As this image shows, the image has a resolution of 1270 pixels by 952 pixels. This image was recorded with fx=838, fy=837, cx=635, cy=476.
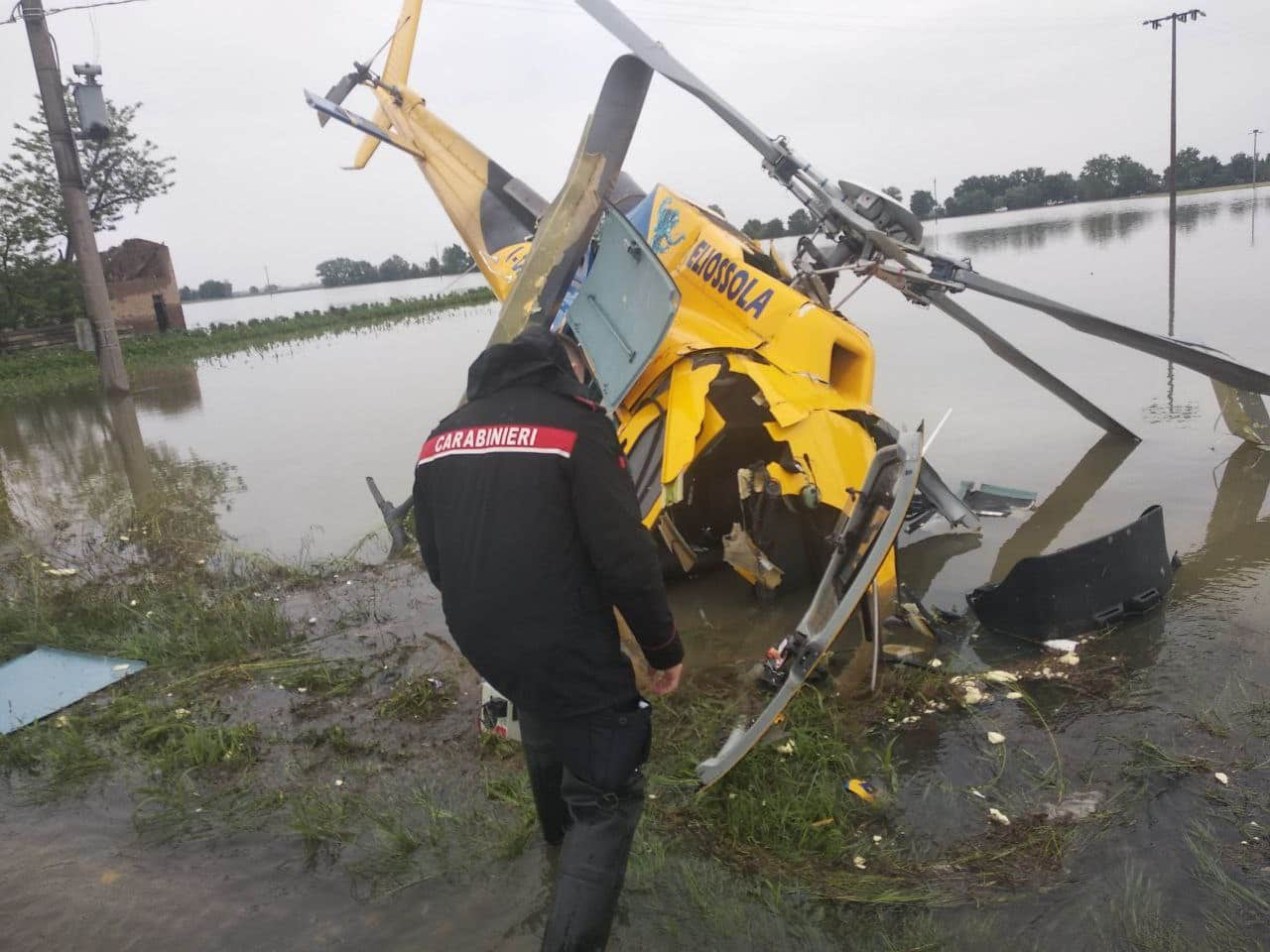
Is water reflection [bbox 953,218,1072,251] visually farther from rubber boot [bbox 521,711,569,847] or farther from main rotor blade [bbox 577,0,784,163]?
rubber boot [bbox 521,711,569,847]

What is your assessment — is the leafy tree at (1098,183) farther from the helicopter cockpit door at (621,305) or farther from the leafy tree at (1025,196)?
the helicopter cockpit door at (621,305)

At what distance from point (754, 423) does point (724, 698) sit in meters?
1.82

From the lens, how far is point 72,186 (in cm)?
1481

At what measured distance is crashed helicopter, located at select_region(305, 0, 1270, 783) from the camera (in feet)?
13.4

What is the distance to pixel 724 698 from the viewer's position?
166 inches

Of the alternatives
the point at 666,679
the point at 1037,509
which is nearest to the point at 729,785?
the point at 666,679

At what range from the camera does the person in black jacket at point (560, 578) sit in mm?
2205

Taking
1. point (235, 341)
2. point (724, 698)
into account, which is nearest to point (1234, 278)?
point (724, 698)

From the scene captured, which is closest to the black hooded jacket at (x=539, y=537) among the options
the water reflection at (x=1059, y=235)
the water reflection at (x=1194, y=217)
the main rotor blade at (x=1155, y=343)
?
the main rotor blade at (x=1155, y=343)

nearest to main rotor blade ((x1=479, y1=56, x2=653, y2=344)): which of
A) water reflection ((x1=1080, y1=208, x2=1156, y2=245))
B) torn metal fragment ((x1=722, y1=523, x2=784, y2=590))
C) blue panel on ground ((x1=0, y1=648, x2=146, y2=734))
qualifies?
torn metal fragment ((x1=722, y1=523, x2=784, y2=590))

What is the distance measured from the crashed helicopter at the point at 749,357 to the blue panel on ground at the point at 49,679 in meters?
2.49

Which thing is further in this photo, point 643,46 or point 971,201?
point 971,201

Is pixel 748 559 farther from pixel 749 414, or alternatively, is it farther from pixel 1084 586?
pixel 1084 586

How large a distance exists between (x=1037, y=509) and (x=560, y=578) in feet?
19.1
